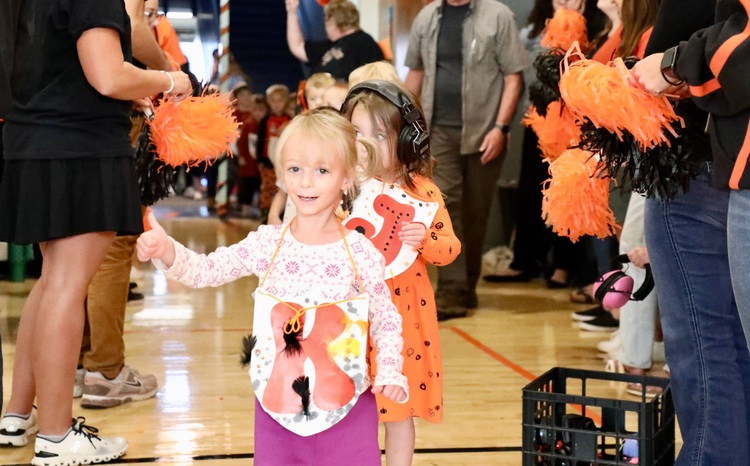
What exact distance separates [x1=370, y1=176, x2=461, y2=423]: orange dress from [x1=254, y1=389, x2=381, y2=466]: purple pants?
41 centimetres

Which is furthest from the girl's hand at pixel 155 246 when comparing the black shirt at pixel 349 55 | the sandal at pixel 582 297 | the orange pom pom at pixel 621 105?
the sandal at pixel 582 297

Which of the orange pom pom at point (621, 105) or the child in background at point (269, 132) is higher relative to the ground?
the orange pom pom at point (621, 105)

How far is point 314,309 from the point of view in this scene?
2.08 metres

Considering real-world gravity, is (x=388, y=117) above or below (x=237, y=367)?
above

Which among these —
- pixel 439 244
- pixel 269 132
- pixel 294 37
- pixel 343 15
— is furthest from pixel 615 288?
pixel 269 132

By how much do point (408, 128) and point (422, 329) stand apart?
1.74 ft

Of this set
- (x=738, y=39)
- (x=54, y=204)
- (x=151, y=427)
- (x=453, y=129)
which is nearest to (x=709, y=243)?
(x=738, y=39)

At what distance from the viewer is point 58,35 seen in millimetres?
2818

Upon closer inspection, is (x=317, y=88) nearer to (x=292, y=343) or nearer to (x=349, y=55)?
(x=349, y=55)

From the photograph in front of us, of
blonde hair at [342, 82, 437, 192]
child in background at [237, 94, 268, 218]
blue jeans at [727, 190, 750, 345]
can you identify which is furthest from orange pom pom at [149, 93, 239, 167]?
child in background at [237, 94, 268, 218]

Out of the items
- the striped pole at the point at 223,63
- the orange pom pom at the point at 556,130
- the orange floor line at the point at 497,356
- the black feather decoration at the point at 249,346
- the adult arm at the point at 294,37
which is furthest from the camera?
the striped pole at the point at 223,63

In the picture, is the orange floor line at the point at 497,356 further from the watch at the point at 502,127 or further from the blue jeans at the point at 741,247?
the blue jeans at the point at 741,247

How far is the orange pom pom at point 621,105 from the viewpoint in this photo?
2.28 meters

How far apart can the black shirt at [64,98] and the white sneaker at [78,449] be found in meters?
0.85
